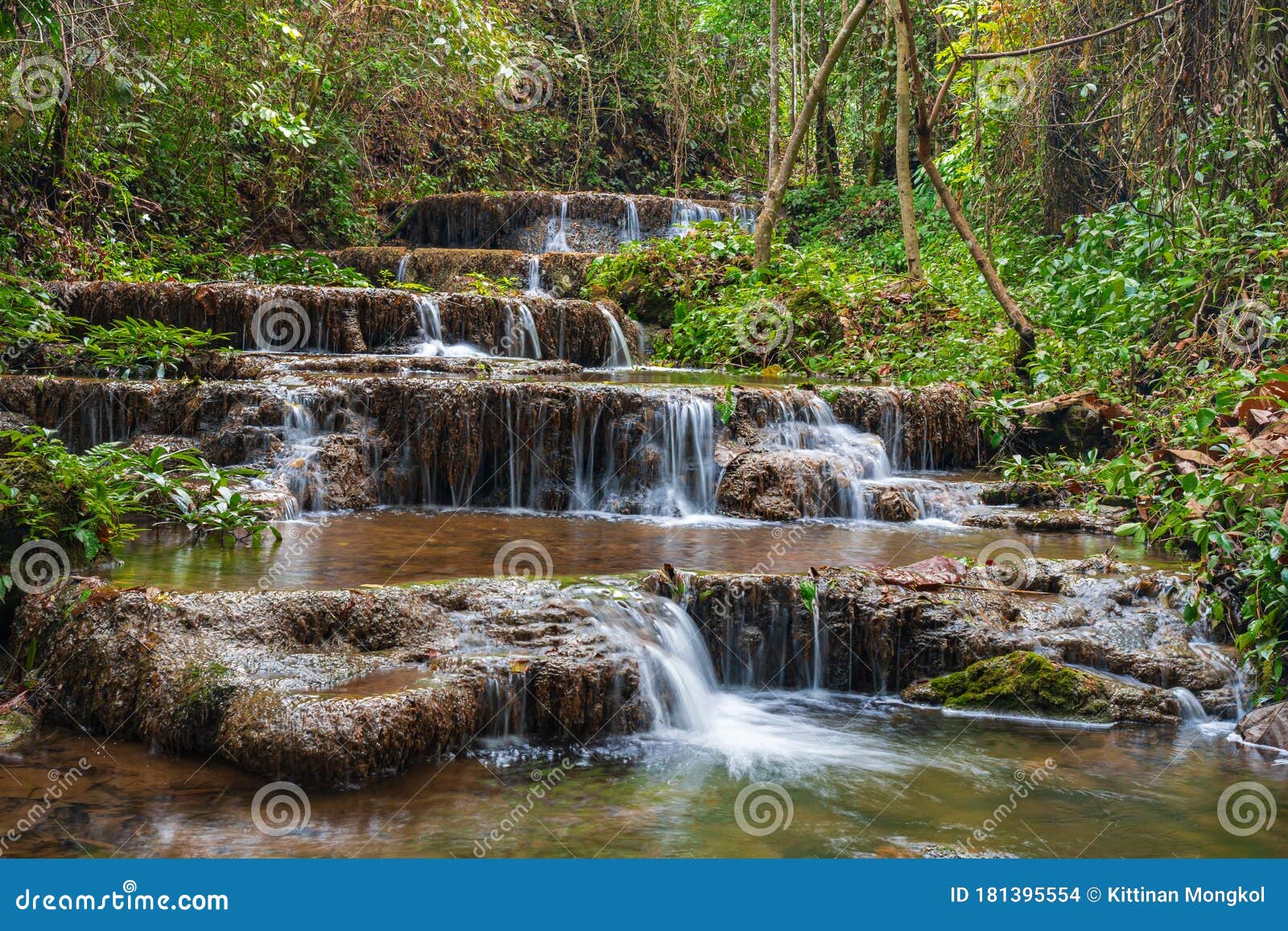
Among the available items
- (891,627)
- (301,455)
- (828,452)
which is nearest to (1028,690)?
(891,627)

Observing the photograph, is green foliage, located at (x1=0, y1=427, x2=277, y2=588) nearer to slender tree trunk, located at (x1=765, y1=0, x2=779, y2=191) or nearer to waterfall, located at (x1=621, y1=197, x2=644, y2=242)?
waterfall, located at (x1=621, y1=197, x2=644, y2=242)

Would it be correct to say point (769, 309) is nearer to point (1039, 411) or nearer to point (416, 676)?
point (1039, 411)

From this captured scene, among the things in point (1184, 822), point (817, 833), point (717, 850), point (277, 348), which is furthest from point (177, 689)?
point (277, 348)

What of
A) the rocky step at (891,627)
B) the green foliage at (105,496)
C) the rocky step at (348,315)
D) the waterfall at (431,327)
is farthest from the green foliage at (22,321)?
the rocky step at (891,627)

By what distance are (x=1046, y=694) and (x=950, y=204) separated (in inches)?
187

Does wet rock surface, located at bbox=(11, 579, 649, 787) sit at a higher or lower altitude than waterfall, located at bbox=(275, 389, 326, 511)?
lower

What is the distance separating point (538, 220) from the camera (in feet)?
51.5

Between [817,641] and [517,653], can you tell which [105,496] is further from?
[817,641]

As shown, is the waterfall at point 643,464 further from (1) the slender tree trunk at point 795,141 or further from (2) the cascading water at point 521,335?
(1) the slender tree trunk at point 795,141

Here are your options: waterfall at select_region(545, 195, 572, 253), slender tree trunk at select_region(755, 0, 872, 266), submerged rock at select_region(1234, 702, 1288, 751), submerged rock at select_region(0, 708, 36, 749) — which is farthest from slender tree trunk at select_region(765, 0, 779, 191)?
submerged rock at select_region(0, 708, 36, 749)

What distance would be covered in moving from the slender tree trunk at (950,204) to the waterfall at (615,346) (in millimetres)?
4089

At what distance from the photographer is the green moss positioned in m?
4.82

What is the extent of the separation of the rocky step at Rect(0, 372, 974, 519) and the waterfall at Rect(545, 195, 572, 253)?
787cm

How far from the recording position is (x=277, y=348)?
32.7ft
